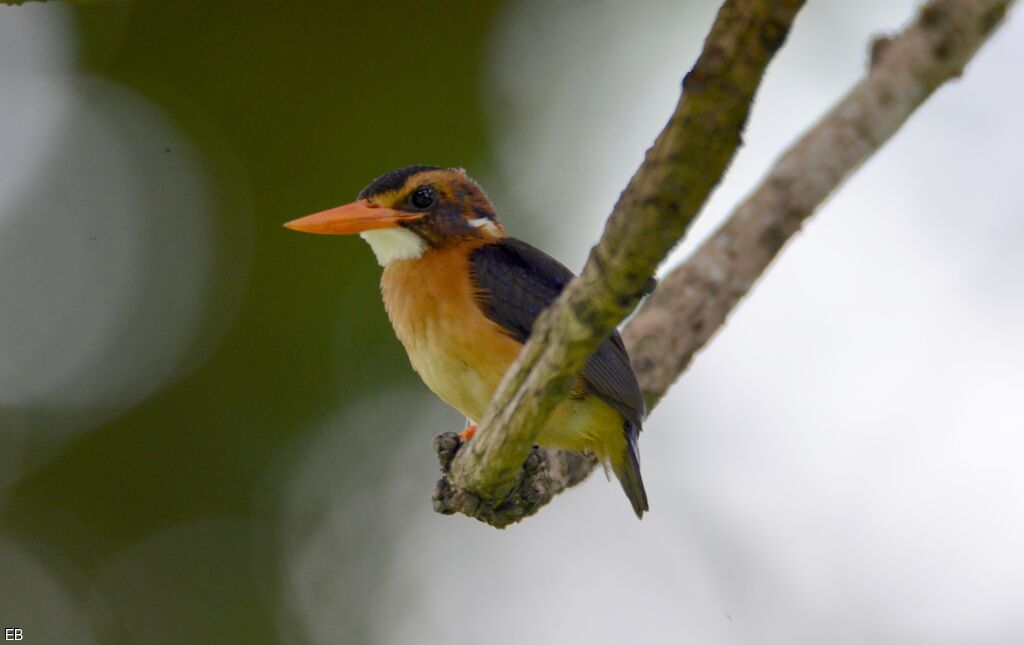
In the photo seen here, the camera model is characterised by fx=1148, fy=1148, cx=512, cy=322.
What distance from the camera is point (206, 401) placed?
5.65 m

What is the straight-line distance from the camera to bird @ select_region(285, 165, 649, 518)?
12.0 feet

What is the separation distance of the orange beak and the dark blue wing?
329 mm

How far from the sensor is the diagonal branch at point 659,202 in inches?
74.0

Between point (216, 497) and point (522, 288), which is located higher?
point (522, 288)

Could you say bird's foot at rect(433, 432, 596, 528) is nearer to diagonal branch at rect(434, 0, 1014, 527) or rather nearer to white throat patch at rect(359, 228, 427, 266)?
diagonal branch at rect(434, 0, 1014, 527)

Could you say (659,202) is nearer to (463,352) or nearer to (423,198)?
(463,352)

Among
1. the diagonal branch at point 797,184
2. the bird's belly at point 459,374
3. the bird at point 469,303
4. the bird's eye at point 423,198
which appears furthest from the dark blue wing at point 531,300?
the diagonal branch at point 797,184

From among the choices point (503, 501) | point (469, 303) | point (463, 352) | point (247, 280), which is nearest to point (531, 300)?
point (469, 303)

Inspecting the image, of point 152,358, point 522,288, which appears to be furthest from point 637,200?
point 152,358

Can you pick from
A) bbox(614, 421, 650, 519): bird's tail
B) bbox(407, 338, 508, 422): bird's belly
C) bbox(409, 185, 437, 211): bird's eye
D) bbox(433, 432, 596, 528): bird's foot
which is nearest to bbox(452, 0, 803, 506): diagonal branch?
bbox(433, 432, 596, 528): bird's foot

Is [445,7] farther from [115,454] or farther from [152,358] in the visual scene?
[115,454]

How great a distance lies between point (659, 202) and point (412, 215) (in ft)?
7.09

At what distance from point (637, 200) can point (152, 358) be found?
167 inches

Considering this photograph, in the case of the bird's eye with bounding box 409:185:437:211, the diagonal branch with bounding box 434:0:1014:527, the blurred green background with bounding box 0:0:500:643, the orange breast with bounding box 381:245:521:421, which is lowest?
the blurred green background with bounding box 0:0:500:643
